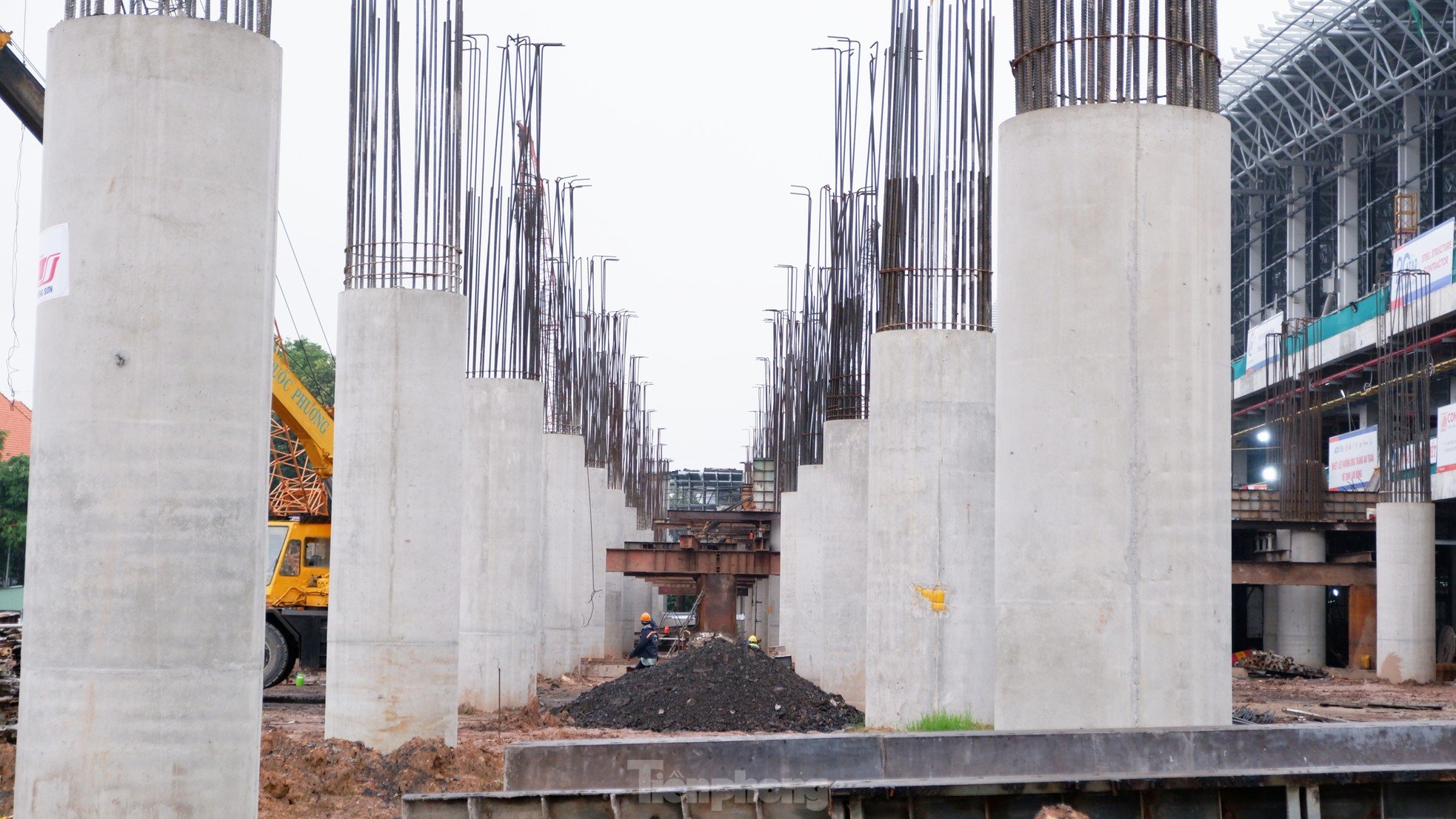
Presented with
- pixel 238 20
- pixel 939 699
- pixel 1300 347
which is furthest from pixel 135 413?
pixel 1300 347

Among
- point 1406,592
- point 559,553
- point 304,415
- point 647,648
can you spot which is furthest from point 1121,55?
point 1406,592

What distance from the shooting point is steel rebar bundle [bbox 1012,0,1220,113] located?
9.71m

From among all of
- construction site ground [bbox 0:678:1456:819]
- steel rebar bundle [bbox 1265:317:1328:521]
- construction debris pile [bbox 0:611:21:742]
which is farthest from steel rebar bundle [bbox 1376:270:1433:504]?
construction debris pile [bbox 0:611:21:742]

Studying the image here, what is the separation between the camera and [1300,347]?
5238cm

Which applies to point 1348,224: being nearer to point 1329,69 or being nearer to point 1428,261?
point 1329,69

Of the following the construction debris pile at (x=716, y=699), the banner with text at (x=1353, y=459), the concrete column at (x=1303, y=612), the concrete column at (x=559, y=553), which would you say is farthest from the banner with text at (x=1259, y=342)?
the construction debris pile at (x=716, y=699)

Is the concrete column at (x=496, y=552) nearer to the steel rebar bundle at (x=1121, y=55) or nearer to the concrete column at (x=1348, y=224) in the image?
the steel rebar bundle at (x=1121, y=55)

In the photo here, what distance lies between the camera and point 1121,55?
970 cm

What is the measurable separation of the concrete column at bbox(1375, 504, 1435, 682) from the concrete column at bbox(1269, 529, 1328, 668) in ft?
16.9

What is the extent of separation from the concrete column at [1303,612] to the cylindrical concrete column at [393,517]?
29157mm

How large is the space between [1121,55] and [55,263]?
250 inches

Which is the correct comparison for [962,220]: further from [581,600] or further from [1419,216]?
[1419,216]

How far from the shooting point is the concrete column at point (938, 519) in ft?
57.3

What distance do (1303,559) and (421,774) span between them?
3087 centimetres
